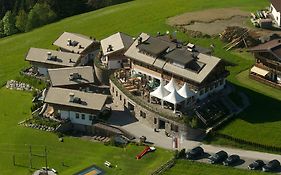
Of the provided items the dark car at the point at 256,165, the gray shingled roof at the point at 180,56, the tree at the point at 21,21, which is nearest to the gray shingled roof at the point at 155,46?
the gray shingled roof at the point at 180,56

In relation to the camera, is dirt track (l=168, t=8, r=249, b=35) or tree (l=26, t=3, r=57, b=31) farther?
tree (l=26, t=3, r=57, b=31)

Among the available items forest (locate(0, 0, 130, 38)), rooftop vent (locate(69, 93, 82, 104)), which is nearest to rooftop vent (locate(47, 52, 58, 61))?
rooftop vent (locate(69, 93, 82, 104))

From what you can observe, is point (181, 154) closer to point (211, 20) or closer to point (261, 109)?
point (261, 109)

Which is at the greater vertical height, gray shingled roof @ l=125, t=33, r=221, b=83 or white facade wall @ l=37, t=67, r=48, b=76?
gray shingled roof @ l=125, t=33, r=221, b=83

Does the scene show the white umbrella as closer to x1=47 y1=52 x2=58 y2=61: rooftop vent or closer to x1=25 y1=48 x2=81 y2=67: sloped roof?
x1=25 y1=48 x2=81 y2=67: sloped roof

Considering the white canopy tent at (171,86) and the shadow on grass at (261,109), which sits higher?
Result: the white canopy tent at (171,86)

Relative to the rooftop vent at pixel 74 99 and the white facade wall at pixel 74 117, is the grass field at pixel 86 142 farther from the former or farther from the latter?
the rooftop vent at pixel 74 99
